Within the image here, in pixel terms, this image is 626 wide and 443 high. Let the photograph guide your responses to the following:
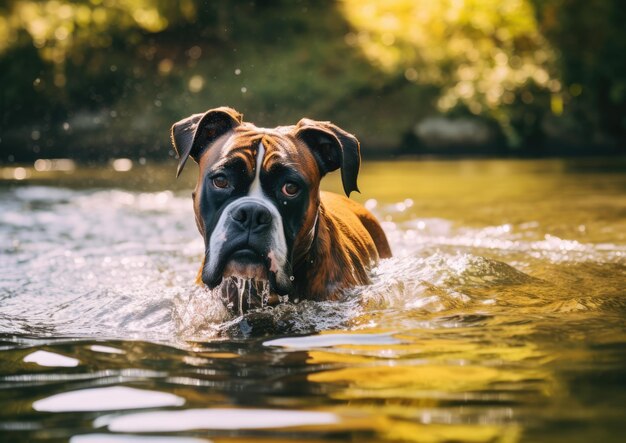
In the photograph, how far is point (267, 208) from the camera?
438 cm

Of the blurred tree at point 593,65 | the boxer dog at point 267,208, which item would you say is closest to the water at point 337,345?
the boxer dog at point 267,208

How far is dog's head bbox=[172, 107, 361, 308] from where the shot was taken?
14.3 feet

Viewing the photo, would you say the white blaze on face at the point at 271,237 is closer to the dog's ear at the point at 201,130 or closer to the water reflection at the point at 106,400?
the dog's ear at the point at 201,130

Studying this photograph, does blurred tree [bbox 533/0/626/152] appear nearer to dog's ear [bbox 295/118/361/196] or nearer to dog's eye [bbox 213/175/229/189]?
dog's ear [bbox 295/118/361/196]

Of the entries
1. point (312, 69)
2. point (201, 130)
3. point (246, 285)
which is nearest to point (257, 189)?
point (246, 285)

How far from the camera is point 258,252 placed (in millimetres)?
4371

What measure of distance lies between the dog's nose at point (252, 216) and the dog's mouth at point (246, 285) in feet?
0.49

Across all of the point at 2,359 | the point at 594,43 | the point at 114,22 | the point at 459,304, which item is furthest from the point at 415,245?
the point at 114,22

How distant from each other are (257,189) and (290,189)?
0.56 feet

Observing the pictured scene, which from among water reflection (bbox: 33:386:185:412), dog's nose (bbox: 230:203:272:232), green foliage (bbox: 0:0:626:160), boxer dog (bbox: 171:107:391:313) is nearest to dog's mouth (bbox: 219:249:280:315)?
boxer dog (bbox: 171:107:391:313)

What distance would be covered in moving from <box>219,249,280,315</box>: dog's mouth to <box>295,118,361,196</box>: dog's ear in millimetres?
797

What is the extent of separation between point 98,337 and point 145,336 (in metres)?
0.22

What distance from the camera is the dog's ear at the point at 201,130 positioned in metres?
4.95

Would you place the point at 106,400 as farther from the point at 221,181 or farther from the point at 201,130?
the point at 201,130
